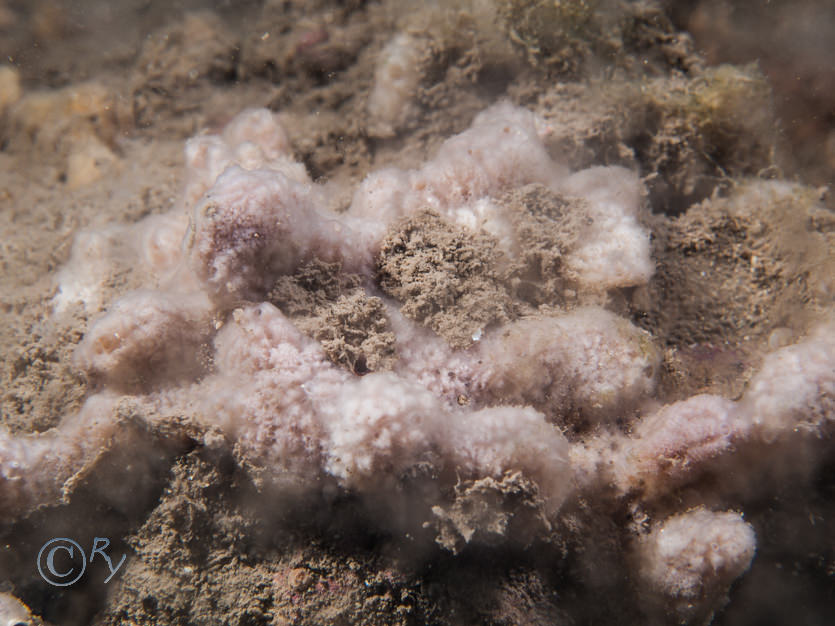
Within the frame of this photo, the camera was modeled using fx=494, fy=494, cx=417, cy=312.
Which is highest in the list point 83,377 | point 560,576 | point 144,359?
point 144,359

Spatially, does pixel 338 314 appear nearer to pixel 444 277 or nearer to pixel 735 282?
pixel 444 277

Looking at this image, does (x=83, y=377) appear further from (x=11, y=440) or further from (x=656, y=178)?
(x=656, y=178)

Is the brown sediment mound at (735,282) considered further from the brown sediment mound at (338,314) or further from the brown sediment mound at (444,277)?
the brown sediment mound at (338,314)

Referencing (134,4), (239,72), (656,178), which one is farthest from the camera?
(134,4)

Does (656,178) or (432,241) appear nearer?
(432,241)

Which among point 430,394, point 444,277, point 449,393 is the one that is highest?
point 444,277

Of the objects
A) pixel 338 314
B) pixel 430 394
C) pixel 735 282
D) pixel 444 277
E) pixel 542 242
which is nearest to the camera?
pixel 430 394

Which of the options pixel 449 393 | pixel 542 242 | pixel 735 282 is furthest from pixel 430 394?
pixel 735 282

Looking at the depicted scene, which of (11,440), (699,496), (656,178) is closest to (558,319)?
(699,496)

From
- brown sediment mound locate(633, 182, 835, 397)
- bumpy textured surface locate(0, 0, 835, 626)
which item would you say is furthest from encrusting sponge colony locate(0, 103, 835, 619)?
brown sediment mound locate(633, 182, 835, 397)
